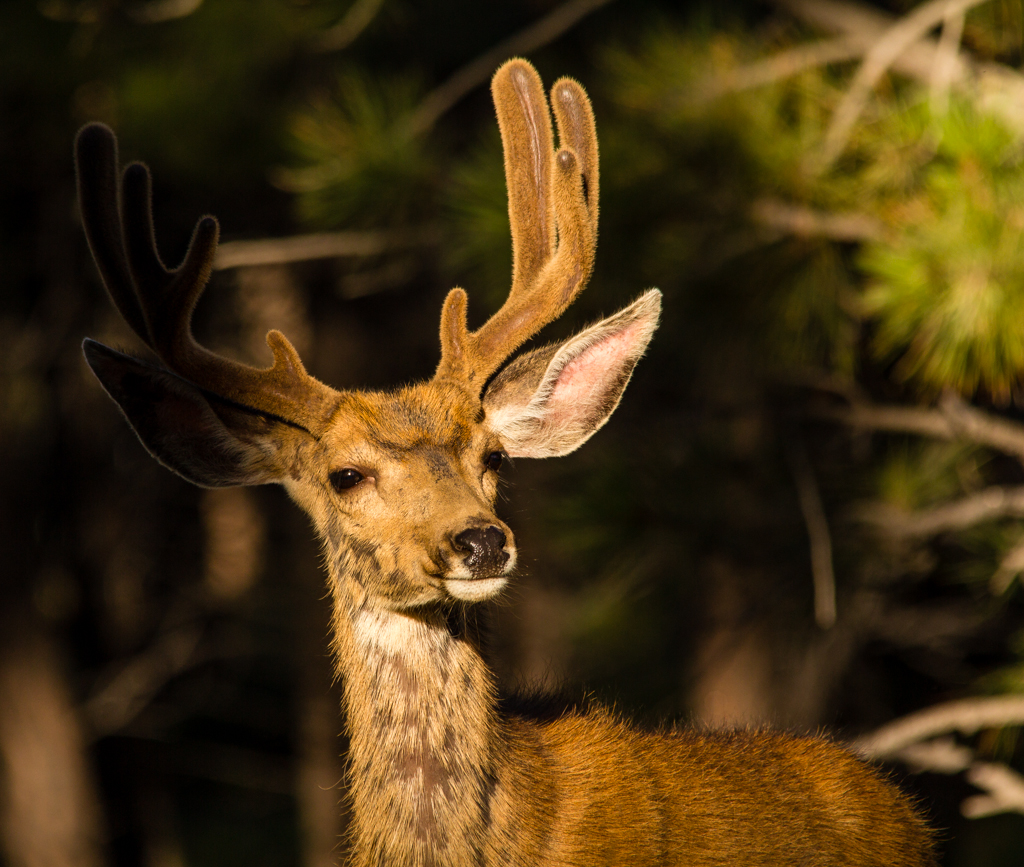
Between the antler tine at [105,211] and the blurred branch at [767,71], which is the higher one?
the blurred branch at [767,71]

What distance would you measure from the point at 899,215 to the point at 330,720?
7300 mm

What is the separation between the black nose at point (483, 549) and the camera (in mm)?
2979

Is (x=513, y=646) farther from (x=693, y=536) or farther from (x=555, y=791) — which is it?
(x=555, y=791)

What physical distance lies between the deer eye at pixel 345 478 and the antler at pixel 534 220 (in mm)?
405

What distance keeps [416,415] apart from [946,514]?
2707mm

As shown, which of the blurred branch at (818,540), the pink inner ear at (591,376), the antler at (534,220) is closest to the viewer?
the antler at (534,220)

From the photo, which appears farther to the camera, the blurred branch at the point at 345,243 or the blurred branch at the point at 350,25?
the blurred branch at the point at 350,25

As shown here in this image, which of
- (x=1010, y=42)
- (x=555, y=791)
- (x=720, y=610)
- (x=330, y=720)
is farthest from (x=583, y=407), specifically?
(x=330, y=720)

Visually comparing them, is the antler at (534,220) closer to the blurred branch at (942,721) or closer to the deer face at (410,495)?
the deer face at (410,495)

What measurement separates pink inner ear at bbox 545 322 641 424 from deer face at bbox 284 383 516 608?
0.78 ft

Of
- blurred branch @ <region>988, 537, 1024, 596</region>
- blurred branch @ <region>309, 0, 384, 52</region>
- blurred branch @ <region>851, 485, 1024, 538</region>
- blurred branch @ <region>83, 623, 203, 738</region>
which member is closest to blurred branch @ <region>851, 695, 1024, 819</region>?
blurred branch @ <region>988, 537, 1024, 596</region>

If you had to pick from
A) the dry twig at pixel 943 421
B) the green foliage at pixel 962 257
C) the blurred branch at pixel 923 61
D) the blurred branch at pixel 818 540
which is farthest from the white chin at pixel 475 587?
the dry twig at pixel 943 421

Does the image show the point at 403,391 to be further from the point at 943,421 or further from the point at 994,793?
the point at 943,421

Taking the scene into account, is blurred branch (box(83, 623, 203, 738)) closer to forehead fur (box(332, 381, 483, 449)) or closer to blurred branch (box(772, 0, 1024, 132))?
blurred branch (box(772, 0, 1024, 132))
